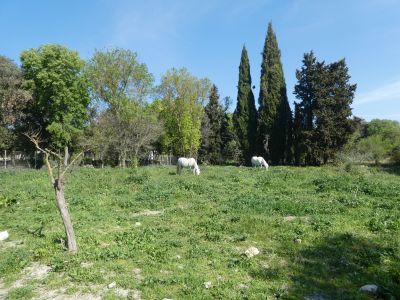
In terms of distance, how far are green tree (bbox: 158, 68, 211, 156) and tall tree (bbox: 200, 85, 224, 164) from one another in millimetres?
2977

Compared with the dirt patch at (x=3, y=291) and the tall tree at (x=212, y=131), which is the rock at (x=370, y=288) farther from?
the tall tree at (x=212, y=131)

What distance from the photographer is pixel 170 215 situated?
13969mm

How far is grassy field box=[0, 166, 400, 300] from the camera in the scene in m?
7.89

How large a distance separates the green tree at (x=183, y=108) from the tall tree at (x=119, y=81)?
34.2 feet

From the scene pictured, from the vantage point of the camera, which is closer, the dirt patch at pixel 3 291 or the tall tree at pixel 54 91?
the dirt patch at pixel 3 291

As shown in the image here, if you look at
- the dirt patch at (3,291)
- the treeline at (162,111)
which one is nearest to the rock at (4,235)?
the dirt patch at (3,291)

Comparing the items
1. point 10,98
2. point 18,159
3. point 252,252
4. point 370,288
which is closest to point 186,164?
point 252,252

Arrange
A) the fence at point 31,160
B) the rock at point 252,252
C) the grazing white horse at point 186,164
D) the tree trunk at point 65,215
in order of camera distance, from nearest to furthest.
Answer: the rock at point 252,252, the tree trunk at point 65,215, the grazing white horse at point 186,164, the fence at point 31,160

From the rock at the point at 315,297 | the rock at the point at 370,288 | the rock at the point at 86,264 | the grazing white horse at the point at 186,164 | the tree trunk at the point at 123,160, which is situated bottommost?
the rock at the point at 315,297

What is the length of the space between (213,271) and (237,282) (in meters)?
0.78

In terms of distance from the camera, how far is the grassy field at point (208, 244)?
311 inches

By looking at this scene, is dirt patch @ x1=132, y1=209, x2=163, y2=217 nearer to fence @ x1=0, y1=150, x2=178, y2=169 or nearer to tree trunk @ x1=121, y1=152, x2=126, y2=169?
tree trunk @ x1=121, y1=152, x2=126, y2=169

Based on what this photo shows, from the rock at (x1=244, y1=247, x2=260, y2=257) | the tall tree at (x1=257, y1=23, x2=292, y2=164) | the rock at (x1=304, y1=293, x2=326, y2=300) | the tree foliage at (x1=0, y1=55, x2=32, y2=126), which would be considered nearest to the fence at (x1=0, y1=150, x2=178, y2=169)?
the tree foliage at (x1=0, y1=55, x2=32, y2=126)

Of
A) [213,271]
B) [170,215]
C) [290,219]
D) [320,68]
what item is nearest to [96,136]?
[320,68]
